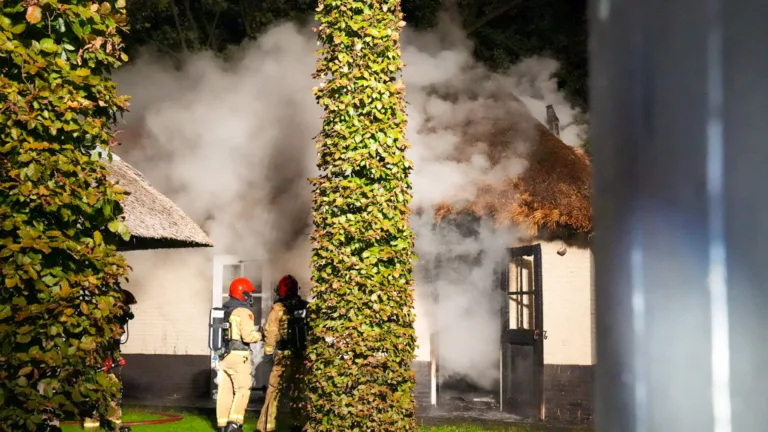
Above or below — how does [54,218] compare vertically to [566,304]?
above

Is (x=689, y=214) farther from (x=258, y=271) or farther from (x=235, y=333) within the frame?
(x=258, y=271)

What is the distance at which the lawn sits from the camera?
31.2ft

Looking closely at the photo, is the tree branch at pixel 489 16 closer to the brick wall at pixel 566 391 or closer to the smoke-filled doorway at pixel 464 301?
the smoke-filled doorway at pixel 464 301

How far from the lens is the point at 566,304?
36.2 feet

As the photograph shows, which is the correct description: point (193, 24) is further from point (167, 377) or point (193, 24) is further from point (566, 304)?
point (566, 304)

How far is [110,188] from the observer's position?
13.3ft

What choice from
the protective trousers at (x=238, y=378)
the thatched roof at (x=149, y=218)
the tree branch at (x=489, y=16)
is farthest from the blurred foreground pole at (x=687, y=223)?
the tree branch at (x=489, y=16)

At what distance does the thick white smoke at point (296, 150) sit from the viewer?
1154 centimetres

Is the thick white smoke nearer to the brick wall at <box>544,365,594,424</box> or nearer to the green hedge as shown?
the brick wall at <box>544,365,594,424</box>

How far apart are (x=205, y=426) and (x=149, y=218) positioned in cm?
266

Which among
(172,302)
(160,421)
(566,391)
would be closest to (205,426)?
(160,421)

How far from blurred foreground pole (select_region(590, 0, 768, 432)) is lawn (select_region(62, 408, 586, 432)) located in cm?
934

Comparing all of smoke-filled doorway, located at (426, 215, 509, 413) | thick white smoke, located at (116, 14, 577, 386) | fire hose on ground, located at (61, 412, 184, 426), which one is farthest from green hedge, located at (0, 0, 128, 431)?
smoke-filled doorway, located at (426, 215, 509, 413)

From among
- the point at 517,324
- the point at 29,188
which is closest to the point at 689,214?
the point at 29,188
